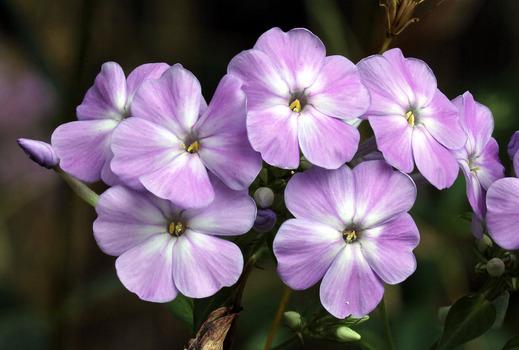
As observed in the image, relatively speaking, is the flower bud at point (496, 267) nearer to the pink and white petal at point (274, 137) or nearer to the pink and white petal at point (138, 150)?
the pink and white petal at point (274, 137)

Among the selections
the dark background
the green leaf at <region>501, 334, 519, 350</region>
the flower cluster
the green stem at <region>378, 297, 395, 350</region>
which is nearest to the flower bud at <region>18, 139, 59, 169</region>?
the flower cluster

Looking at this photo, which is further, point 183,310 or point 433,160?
point 183,310

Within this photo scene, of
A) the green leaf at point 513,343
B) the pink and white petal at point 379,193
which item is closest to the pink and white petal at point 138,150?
the pink and white petal at point 379,193

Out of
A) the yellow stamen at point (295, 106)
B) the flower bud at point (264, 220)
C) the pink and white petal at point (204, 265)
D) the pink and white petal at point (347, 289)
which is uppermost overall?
the yellow stamen at point (295, 106)

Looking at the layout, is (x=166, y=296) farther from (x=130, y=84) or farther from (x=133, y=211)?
(x=130, y=84)

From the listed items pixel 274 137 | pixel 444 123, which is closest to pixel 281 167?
pixel 274 137

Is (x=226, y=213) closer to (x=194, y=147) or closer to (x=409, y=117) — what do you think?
(x=194, y=147)
